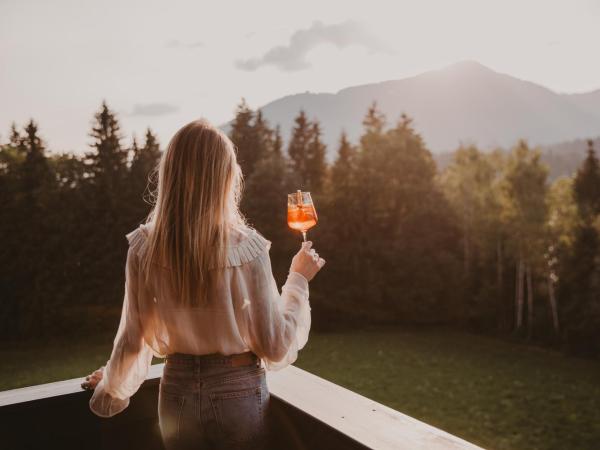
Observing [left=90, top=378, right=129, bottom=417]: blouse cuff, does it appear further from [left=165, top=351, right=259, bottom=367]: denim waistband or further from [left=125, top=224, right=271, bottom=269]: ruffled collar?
[left=125, top=224, right=271, bottom=269]: ruffled collar

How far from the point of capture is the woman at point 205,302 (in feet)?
5.08

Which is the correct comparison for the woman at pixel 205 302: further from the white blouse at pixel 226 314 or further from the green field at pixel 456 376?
the green field at pixel 456 376

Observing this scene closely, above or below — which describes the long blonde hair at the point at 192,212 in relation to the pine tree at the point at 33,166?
below

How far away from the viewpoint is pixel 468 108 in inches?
5527

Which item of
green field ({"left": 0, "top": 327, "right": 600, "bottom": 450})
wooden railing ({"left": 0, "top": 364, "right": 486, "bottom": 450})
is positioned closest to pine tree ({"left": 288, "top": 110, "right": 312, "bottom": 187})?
green field ({"left": 0, "top": 327, "right": 600, "bottom": 450})

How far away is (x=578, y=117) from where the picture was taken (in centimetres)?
12756

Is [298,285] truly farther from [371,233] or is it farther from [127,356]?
[371,233]

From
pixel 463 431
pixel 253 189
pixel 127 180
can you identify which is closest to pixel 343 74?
pixel 463 431

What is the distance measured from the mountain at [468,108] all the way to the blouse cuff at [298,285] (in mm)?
119335

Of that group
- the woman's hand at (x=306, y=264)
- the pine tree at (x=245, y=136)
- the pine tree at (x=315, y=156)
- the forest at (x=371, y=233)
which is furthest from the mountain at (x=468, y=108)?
the woman's hand at (x=306, y=264)

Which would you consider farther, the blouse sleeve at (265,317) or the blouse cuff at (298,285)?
the blouse cuff at (298,285)

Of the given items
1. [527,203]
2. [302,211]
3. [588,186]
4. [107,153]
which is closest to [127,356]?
[302,211]

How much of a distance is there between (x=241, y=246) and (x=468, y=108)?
494 feet

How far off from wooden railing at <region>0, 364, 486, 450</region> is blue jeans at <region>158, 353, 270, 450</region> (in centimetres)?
24
